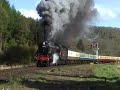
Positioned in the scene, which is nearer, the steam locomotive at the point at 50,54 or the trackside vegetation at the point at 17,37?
the steam locomotive at the point at 50,54

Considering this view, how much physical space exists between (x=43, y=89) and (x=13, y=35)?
234 ft

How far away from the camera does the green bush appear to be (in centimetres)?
6183

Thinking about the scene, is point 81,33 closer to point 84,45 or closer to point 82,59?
point 82,59

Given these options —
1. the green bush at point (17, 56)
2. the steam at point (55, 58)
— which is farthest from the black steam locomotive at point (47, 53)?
the green bush at point (17, 56)

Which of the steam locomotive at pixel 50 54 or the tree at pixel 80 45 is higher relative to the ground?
the tree at pixel 80 45

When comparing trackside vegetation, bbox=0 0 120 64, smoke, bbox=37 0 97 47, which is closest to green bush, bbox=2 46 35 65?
trackside vegetation, bbox=0 0 120 64

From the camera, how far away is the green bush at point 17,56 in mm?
61828

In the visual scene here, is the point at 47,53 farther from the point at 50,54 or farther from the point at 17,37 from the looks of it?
the point at 17,37

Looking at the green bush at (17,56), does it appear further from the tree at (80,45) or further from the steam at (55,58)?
the tree at (80,45)

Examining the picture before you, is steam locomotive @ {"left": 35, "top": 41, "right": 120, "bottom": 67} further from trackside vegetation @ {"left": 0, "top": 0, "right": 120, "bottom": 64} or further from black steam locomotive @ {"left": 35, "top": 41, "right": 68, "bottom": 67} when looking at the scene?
trackside vegetation @ {"left": 0, "top": 0, "right": 120, "bottom": 64}

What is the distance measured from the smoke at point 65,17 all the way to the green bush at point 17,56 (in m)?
8.87

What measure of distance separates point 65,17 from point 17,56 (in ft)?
36.4

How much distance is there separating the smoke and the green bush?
8.87 meters

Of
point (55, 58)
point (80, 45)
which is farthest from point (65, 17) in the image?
point (80, 45)
